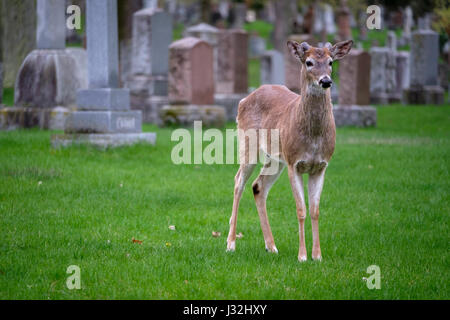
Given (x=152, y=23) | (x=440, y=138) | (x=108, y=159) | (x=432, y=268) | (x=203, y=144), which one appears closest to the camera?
(x=432, y=268)

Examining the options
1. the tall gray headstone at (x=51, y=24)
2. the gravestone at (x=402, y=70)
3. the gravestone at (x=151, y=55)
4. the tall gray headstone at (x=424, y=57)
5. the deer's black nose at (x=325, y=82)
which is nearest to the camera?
the deer's black nose at (x=325, y=82)

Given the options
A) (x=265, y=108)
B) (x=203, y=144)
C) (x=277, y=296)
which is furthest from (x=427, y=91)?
(x=277, y=296)

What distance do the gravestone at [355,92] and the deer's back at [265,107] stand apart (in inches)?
471

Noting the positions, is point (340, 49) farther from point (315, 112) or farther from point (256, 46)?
point (256, 46)

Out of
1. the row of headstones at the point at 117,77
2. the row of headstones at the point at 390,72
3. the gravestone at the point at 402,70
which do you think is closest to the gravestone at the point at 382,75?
the row of headstones at the point at 390,72

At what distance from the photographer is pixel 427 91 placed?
24.6 meters

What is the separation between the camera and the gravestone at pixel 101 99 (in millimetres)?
12297

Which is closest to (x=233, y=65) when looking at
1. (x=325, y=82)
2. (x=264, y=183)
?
(x=264, y=183)

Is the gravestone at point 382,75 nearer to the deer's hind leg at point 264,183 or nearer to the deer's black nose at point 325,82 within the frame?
the deer's hind leg at point 264,183

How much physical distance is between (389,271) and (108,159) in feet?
22.0

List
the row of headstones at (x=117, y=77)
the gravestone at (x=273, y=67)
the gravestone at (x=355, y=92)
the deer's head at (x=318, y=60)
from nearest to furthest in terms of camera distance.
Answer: the deer's head at (x=318, y=60) → the row of headstones at (x=117, y=77) → the gravestone at (x=355, y=92) → the gravestone at (x=273, y=67)
